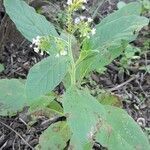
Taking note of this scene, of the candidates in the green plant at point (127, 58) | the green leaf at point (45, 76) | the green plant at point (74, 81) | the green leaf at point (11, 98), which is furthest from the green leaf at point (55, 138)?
the green plant at point (127, 58)

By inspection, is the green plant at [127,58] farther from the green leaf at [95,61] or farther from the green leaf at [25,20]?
the green leaf at [25,20]

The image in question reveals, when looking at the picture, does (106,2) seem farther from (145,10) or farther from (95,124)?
(95,124)

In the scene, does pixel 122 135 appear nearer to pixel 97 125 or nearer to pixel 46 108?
pixel 97 125

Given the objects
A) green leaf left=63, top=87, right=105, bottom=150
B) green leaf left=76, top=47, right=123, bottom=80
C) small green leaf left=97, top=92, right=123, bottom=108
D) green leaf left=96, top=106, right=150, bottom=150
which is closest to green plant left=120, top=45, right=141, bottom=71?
small green leaf left=97, top=92, right=123, bottom=108

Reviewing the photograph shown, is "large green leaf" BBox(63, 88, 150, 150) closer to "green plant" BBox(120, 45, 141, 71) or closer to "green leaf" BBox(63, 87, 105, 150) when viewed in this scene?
"green leaf" BBox(63, 87, 105, 150)

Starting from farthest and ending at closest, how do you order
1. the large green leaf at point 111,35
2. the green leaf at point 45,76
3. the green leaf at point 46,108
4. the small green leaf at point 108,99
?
the small green leaf at point 108,99
the green leaf at point 46,108
the large green leaf at point 111,35
the green leaf at point 45,76

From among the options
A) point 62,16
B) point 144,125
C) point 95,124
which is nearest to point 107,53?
point 95,124

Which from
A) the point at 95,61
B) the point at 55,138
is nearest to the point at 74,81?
the point at 95,61
